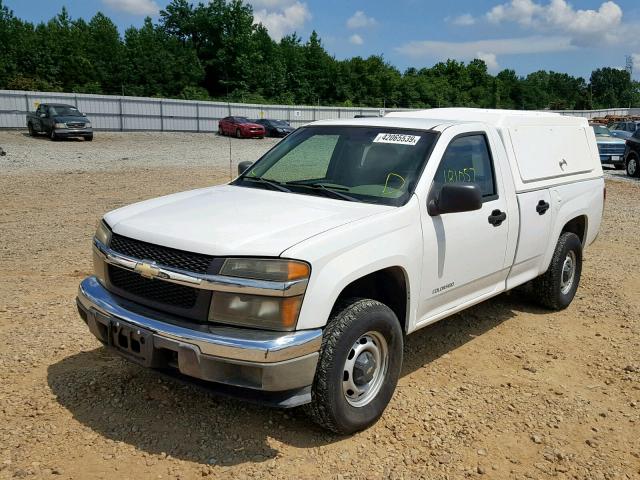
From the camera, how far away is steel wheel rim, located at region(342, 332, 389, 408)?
3.52 metres

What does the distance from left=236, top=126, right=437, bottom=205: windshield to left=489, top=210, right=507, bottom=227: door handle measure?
79cm

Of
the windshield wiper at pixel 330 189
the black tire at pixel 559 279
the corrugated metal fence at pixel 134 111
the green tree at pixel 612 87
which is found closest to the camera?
the windshield wiper at pixel 330 189

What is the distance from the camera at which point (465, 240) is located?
430 cm

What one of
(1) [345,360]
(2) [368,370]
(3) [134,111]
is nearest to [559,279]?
(2) [368,370]

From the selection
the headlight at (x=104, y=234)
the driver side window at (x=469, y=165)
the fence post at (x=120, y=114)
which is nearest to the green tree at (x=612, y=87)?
the fence post at (x=120, y=114)

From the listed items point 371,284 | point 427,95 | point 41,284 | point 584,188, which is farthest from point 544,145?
point 427,95

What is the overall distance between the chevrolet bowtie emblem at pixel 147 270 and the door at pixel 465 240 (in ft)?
5.65

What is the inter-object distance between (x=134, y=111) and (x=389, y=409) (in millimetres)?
41009

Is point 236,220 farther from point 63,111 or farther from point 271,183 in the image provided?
point 63,111

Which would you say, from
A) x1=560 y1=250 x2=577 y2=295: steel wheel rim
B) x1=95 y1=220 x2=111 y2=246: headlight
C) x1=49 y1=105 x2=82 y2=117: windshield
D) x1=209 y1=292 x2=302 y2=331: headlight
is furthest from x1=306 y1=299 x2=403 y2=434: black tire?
x1=49 y1=105 x2=82 y2=117: windshield

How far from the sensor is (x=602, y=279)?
7.36 m

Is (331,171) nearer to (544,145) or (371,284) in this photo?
(371,284)

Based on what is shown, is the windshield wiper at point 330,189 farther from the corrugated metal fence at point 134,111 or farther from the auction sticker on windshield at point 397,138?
the corrugated metal fence at point 134,111

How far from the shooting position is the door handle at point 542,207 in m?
5.20
